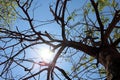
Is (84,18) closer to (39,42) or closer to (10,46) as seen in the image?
(39,42)

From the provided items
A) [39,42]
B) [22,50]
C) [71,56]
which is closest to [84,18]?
[71,56]

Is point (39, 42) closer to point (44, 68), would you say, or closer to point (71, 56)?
point (44, 68)

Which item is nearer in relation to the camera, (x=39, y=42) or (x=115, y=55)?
(x=115, y=55)

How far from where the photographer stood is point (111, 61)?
3277 millimetres

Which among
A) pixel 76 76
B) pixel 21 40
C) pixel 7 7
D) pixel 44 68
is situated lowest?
pixel 76 76

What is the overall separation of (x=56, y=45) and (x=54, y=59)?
27cm

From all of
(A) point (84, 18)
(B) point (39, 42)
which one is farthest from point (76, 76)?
(A) point (84, 18)

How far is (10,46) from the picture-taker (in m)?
4.25

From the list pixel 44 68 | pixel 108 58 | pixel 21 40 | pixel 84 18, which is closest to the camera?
pixel 108 58

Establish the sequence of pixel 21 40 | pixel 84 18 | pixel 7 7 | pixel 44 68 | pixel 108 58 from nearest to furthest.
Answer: pixel 108 58 < pixel 44 68 < pixel 21 40 < pixel 84 18 < pixel 7 7

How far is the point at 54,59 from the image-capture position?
162 inches

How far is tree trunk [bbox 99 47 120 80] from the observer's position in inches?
119

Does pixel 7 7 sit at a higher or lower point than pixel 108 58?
higher

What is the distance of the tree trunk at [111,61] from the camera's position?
3.03m
